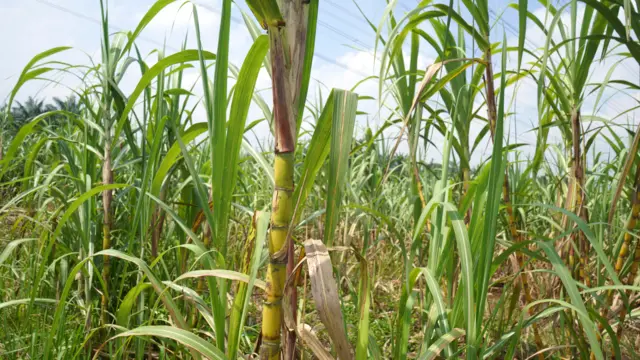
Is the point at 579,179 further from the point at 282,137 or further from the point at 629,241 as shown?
the point at 282,137

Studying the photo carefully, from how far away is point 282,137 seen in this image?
0.61 m

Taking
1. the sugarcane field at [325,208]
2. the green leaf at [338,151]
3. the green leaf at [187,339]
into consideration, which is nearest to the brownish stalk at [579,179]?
the sugarcane field at [325,208]

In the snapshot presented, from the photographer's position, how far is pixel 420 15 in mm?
1023

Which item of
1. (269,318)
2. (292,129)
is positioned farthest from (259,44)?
(269,318)

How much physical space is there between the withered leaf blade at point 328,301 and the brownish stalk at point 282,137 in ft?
0.21

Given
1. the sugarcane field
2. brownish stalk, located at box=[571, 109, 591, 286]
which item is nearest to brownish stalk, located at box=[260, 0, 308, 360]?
the sugarcane field

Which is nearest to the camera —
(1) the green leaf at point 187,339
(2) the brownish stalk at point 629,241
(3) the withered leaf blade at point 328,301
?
(3) the withered leaf blade at point 328,301

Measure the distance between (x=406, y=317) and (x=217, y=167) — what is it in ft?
1.56

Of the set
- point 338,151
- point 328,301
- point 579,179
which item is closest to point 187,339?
point 328,301

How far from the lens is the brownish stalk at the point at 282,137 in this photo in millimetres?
592

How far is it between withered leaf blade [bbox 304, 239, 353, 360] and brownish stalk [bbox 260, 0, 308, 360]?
6 cm

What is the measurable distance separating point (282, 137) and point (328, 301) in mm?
217

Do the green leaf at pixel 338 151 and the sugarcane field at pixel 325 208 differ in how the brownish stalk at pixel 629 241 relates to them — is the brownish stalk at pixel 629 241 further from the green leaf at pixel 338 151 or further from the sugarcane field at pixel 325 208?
the green leaf at pixel 338 151

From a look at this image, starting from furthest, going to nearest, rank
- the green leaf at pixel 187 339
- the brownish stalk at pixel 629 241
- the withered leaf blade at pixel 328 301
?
the brownish stalk at pixel 629 241, the green leaf at pixel 187 339, the withered leaf blade at pixel 328 301
